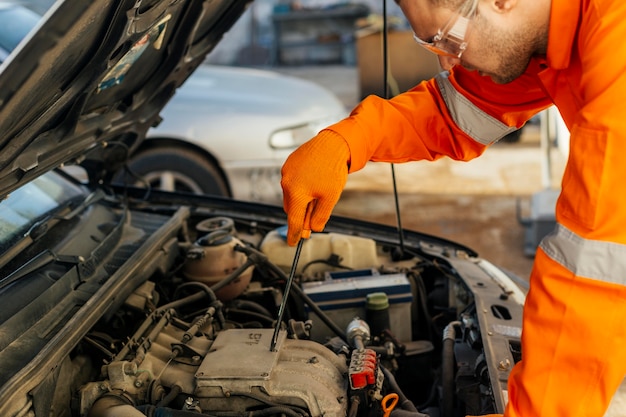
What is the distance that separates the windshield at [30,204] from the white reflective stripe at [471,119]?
136 centimetres

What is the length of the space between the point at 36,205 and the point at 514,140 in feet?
21.8

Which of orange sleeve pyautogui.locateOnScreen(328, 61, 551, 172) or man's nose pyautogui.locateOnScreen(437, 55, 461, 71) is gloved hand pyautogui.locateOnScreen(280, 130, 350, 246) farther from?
man's nose pyautogui.locateOnScreen(437, 55, 461, 71)

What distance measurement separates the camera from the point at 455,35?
1.61 meters

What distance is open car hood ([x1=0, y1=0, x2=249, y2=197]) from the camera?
4.99 ft

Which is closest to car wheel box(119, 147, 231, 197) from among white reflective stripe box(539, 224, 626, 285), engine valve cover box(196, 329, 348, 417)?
engine valve cover box(196, 329, 348, 417)

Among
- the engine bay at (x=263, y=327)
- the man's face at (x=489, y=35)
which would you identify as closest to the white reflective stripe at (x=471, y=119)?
the man's face at (x=489, y=35)

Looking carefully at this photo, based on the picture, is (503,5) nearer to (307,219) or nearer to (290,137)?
(307,219)

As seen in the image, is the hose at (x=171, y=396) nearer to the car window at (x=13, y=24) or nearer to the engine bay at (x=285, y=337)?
the engine bay at (x=285, y=337)

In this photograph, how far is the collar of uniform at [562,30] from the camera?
150cm

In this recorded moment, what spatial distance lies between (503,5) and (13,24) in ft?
9.56

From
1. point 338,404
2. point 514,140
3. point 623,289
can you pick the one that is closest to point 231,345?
point 338,404

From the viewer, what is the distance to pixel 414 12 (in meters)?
1.64

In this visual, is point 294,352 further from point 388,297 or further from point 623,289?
Answer: point 623,289

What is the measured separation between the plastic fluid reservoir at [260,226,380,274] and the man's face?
1.24m
